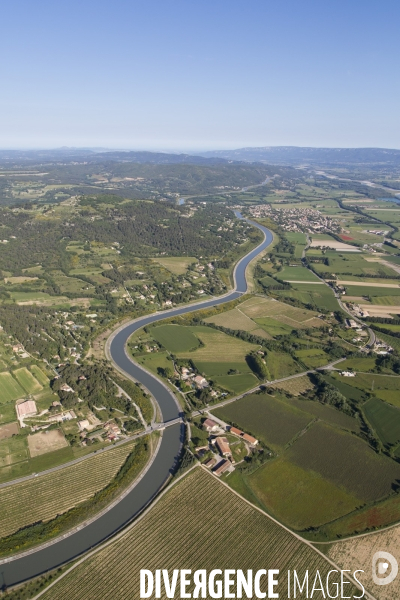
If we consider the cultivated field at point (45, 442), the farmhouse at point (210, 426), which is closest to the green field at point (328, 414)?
the farmhouse at point (210, 426)

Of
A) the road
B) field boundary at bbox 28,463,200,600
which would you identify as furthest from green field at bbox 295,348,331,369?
field boundary at bbox 28,463,200,600

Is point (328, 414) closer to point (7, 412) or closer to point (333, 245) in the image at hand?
point (7, 412)

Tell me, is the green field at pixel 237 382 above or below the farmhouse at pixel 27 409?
below

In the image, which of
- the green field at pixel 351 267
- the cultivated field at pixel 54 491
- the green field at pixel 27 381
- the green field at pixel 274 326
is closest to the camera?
the cultivated field at pixel 54 491

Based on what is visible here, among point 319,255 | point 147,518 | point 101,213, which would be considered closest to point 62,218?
point 101,213

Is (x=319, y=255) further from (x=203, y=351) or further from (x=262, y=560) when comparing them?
(x=262, y=560)

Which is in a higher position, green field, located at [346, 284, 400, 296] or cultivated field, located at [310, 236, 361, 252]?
cultivated field, located at [310, 236, 361, 252]

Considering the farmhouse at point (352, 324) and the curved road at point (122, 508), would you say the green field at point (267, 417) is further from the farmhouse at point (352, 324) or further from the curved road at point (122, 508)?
the farmhouse at point (352, 324)

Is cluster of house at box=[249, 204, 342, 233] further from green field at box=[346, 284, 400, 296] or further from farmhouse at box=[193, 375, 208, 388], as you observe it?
farmhouse at box=[193, 375, 208, 388]
